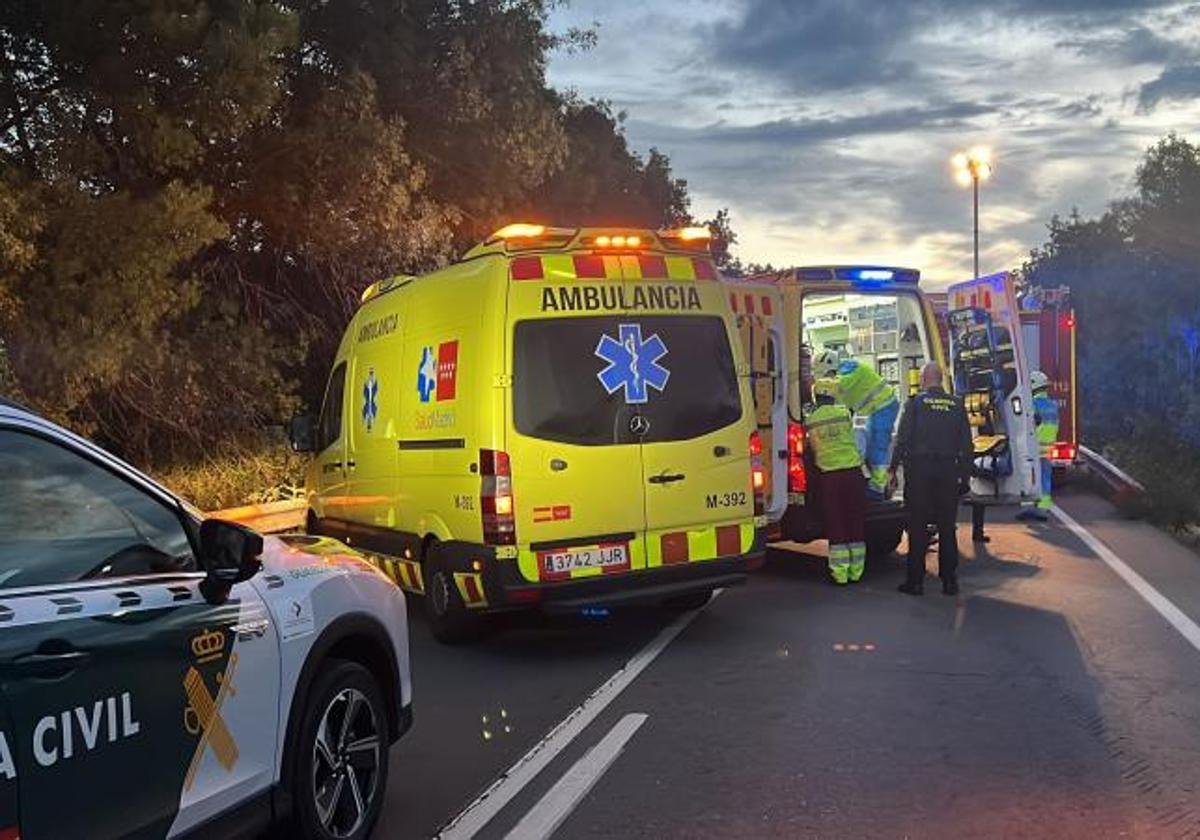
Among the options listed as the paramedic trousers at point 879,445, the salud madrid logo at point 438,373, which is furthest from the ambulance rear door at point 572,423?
the paramedic trousers at point 879,445

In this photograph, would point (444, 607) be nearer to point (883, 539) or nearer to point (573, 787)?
point (573, 787)

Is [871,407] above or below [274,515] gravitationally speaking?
above

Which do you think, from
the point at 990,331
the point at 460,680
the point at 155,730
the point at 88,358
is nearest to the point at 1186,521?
the point at 990,331

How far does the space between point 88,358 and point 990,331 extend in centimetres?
853

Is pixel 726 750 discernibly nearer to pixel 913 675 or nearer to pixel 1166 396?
pixel 913 675

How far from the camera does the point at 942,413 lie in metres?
9.24

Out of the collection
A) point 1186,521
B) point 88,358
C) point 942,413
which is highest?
point 88,358

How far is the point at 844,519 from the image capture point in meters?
9.53

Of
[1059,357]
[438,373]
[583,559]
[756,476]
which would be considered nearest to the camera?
[583,559]

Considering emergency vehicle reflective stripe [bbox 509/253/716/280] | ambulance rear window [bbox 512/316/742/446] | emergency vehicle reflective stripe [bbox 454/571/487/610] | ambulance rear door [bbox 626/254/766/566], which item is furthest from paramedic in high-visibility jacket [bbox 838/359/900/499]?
emergency vehicle reflective stripe [bbox 454/571/487/610]

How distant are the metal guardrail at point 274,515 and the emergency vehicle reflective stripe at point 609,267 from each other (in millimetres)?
6297

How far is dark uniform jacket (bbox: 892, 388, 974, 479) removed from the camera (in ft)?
30.2

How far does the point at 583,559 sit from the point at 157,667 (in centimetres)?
401

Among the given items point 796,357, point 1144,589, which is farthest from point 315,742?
point 1144,589
